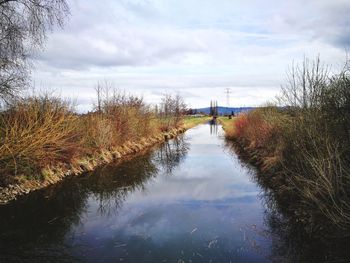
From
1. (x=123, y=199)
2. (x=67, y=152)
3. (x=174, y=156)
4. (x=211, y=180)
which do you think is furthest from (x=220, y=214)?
(x=174, y=156)

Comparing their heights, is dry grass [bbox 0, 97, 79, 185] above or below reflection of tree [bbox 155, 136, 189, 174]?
above

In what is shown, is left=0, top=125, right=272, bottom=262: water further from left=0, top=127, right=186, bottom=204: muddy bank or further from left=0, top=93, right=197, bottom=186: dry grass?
left=0, top=93, right=197, bottom=186: dry grass

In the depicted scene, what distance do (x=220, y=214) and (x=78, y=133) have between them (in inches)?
364

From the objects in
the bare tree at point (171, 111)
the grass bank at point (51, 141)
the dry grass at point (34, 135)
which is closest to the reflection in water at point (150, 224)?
the grass bank at point (51, 141)

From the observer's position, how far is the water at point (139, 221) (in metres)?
7.68

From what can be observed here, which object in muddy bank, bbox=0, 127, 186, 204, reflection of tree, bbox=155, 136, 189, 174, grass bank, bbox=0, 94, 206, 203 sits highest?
grass bank, bbox=0, 94, 206, 203

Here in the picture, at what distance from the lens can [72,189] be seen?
1354 centimetres

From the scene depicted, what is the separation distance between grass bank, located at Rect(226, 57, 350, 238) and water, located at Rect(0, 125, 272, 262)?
1056 mm

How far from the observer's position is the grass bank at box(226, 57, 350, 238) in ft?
25.2

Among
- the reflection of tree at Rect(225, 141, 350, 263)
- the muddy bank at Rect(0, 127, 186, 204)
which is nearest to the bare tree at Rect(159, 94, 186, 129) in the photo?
the muddy bank at Rect(0, 127, 186, 204)

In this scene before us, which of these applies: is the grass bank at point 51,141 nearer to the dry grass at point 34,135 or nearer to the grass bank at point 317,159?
the dry grass at point 34,135

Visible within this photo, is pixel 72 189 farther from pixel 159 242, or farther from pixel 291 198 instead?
pixel 291 198

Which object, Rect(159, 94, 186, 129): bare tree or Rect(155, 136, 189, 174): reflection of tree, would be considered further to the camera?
Rect(159, 94, 186, 129): bare tree

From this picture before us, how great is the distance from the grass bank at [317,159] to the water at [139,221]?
3.46 feet
